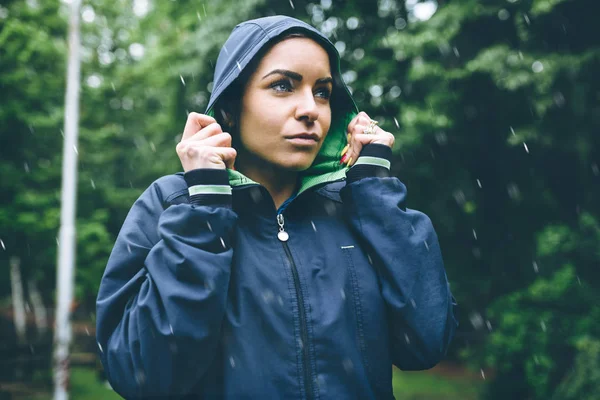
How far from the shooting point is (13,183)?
40.7ft

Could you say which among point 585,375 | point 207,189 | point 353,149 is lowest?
point 585,375

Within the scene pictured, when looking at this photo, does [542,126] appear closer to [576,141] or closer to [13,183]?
[576,141]

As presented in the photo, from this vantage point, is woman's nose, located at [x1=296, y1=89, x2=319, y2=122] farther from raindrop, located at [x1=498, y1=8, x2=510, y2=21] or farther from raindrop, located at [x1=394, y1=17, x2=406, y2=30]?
raindrop, located at [x1=394, y1=17, x2=406, y2=30]

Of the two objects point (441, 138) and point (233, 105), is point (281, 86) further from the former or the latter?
point (441, 138)

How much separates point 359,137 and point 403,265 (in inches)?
Result: 21.8

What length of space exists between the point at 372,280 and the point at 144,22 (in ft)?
58.7

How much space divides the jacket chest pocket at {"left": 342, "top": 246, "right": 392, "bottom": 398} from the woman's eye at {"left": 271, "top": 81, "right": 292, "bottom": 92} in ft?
2.01

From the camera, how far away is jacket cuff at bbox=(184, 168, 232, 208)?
5.65 feet

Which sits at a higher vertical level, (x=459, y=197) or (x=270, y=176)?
(x=270, y=176)

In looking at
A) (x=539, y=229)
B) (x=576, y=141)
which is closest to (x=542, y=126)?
→ (x=576, y=141)

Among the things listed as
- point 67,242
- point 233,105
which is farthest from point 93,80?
point 233,105

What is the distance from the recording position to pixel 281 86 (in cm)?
191

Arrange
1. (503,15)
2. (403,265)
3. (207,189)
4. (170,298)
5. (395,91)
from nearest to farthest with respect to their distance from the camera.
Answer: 1. (170,298)
2. (207,189)
3. (403,265)
4. (503,15)
5. (395,91)

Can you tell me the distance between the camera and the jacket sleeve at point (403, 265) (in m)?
1.83
